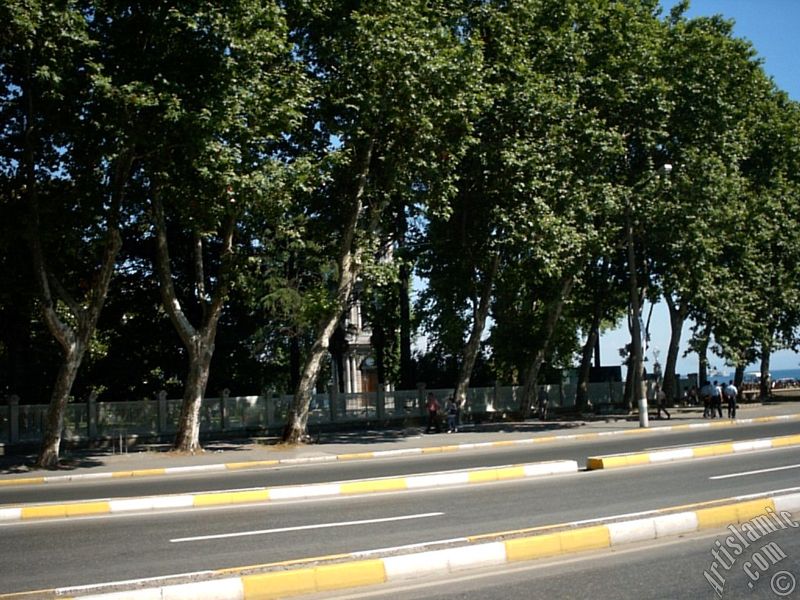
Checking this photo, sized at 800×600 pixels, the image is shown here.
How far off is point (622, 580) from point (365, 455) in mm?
16043

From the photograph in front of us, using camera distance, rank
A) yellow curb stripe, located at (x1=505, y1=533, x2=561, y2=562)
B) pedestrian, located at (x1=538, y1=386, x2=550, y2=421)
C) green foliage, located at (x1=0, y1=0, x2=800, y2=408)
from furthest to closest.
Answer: pedestrian, located at (x1=538, y1=386, x2=550, y2=421)
green foliage, located at (x1=0, y1=0, x2=800, y2=408)
yellow curb stripe, located at (x1=505, y1=533, x2=561, y2=562)

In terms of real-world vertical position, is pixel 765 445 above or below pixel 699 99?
below

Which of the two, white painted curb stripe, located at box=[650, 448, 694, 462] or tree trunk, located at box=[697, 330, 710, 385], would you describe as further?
tree trunk, located at box=[697, 330, 710, 385]

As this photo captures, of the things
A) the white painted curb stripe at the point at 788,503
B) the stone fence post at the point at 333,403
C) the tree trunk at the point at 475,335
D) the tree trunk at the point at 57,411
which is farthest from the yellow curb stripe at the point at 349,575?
the stone fence post at the point at 333,403

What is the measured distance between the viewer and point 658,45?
33094mm

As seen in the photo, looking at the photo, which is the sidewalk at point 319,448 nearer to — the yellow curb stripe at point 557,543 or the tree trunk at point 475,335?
the tree trunk at point 475,335

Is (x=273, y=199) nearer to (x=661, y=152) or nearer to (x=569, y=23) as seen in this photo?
(x=569, y=23)

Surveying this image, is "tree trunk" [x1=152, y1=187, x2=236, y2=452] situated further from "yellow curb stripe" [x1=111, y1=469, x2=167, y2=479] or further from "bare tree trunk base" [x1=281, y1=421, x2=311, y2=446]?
"yellow curb stripe" [x1=111, y1=469, x2=167, y2=479]

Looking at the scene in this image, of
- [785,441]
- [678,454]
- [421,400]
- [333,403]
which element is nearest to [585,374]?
[421,400]

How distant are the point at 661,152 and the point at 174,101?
22575 mm

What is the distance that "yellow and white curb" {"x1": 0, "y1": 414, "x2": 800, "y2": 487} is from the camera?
19330 mm

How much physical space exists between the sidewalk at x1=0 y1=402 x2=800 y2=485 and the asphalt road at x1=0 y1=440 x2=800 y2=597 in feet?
29.1

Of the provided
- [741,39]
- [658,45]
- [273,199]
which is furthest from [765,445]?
[741,39]

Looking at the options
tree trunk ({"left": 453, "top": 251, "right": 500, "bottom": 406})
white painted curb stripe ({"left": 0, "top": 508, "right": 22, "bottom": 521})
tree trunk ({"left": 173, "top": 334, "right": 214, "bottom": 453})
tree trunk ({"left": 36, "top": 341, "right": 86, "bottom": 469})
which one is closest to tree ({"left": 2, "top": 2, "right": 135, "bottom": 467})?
tree trunk ({"left": 36, "top": 341, "right": 86, "bottom": 469})
